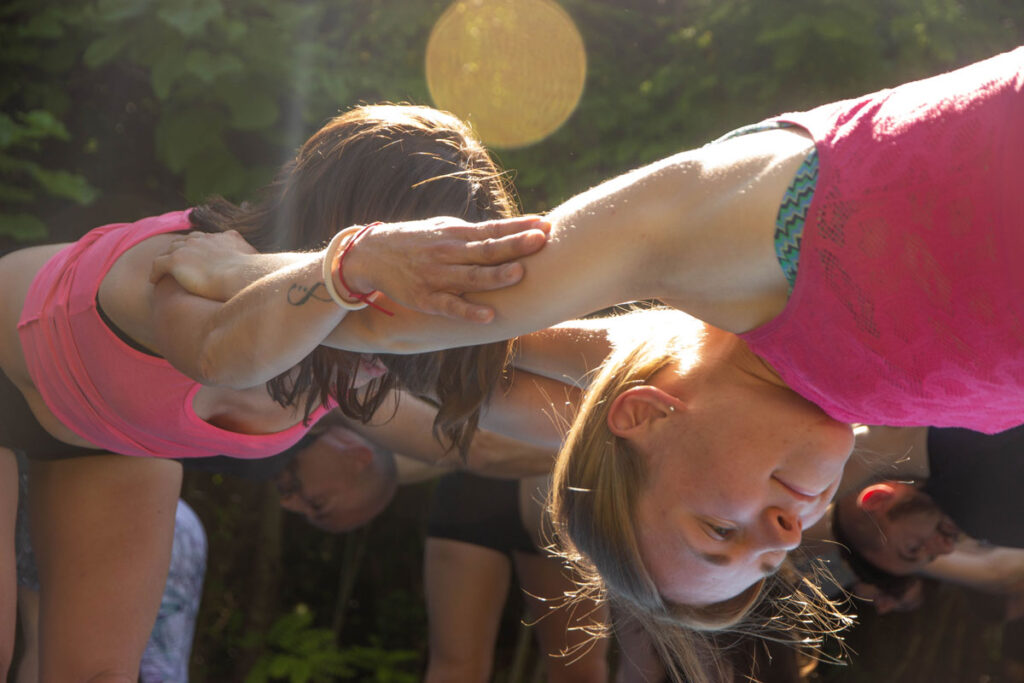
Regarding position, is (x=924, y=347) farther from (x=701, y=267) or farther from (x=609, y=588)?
(x=609, y=588)

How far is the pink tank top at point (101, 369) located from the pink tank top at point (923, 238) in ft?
3.81

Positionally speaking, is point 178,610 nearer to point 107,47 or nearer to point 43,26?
point 107,47

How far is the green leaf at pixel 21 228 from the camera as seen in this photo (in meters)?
2.96

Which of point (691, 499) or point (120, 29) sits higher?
point (120, 29)

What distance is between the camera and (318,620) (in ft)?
13.9

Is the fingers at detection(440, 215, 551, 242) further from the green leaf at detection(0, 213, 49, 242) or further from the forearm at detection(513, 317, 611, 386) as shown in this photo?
the green leaf at detection(0, 213, 49, 242)

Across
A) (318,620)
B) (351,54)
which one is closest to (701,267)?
(351,54)

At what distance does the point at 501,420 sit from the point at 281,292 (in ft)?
2.45

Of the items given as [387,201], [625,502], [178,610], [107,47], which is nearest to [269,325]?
[387,201]

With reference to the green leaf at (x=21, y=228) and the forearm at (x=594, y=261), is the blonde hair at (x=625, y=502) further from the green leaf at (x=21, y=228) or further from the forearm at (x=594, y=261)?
the green leaf at (x=21, y=228)

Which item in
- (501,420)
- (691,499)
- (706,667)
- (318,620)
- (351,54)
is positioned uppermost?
(351,54)

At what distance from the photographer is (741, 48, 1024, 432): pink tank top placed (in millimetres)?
1151

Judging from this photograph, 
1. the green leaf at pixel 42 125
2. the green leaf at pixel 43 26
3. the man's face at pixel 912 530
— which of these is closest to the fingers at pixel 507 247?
the man's face at pixel 912 530

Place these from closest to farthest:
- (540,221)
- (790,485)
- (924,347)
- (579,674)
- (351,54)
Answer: (924,347) < (540,221) < (790,485) < (579,674) < (351,54)
